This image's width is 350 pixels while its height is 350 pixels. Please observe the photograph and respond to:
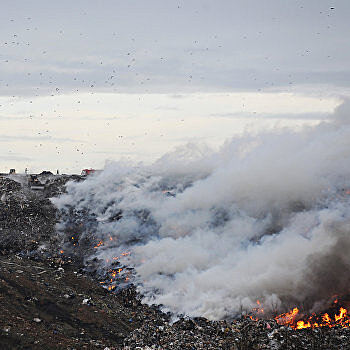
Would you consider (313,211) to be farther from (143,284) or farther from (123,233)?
(123,233)

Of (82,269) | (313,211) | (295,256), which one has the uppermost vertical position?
(313,211)

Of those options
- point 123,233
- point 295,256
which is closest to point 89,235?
point 123,233

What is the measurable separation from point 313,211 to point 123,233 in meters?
8.67

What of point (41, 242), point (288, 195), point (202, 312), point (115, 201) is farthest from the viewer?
point (115, 201)

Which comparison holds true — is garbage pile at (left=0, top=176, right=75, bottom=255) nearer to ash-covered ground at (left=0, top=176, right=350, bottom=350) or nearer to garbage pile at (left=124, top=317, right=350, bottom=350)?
ash-covered ground at (left=0, top=176, right=350, bottom=350)

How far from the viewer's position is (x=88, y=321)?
12703 millimetres

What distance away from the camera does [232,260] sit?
15758 mm

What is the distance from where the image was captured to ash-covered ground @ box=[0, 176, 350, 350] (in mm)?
10414

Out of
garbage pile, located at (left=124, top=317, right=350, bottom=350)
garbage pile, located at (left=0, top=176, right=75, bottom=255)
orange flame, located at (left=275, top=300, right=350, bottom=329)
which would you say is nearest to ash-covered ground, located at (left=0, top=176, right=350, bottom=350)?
garbage pile, located at (left=124, top=317, right=350, bottom=350)

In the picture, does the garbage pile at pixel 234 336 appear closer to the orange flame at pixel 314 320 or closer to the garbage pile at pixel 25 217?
the orange flame at pixel 314 320

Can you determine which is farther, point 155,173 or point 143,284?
point 155,173

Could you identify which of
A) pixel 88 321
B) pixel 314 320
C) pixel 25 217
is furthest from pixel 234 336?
pixel 25 217

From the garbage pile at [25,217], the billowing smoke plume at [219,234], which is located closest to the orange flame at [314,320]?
the billowing smoke plume at [219,234]

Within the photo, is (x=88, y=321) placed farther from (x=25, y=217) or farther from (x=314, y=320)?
(x=25, y=217)
